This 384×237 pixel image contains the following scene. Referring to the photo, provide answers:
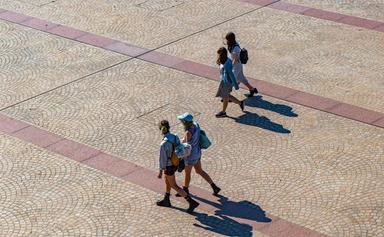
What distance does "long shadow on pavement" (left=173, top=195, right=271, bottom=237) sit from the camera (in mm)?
11844

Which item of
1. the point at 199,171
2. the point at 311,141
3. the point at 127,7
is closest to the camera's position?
the point at 199,171

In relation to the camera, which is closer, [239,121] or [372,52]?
[239,121]

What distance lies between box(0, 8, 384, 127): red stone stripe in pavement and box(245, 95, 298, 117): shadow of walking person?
1.06 feet

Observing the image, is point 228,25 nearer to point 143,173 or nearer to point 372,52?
point 372,52

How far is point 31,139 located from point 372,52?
8.27m

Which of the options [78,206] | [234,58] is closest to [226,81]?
[234,58]

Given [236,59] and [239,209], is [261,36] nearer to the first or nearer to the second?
[236,59]

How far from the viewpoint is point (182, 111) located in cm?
1576

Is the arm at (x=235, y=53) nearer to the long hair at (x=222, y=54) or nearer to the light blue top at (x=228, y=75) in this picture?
the light blue top at (x=228, y=75)

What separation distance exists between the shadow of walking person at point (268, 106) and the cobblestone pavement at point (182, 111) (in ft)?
0.12

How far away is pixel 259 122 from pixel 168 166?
3.76 metres

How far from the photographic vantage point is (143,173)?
44.3ft

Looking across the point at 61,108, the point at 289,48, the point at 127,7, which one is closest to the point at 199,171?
the point at 61,108

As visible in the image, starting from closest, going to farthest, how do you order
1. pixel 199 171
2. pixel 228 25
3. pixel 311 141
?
pixel 199 171 < pixel 311 141 < pixel 228 25
